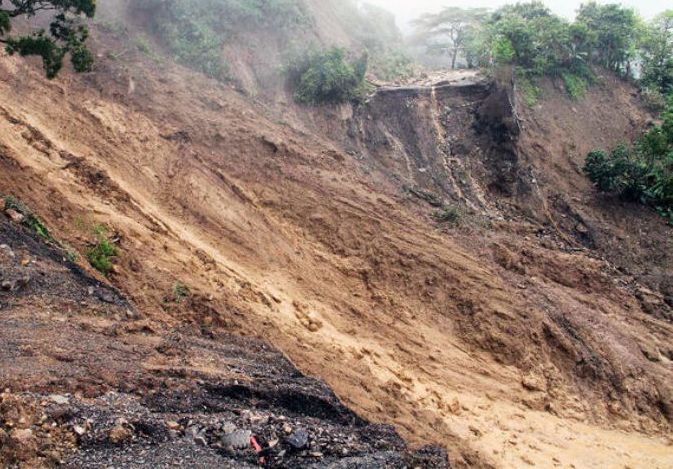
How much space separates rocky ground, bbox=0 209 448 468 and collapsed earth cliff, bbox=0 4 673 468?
31 mm

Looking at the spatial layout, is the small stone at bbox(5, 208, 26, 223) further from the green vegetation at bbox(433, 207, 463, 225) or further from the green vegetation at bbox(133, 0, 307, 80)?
the green vegetation at bbox(133, 0, 307, 80)

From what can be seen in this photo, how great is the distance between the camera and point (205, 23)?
717 inches

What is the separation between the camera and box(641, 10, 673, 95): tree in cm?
2198

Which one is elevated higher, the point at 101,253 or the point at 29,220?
the point at 29,220

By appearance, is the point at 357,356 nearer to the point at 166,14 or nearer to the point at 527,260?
the point at 527,260

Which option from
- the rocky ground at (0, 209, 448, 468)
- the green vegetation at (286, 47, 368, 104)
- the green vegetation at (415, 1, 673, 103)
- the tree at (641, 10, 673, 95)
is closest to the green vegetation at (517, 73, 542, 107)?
the green vegetation at (415, 1, 673, 103)

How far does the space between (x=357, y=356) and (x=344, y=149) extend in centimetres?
842

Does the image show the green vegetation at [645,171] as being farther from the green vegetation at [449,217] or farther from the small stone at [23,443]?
the small stone at [23,443]

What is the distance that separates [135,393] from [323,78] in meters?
13.7

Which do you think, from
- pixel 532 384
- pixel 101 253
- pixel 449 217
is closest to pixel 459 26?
pixel 449 217

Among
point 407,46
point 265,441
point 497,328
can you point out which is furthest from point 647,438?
point 407,46

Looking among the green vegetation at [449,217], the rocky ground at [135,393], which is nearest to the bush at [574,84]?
the green vegetation at [449,217]

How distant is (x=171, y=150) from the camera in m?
13.1

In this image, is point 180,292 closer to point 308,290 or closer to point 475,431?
point 308,290
